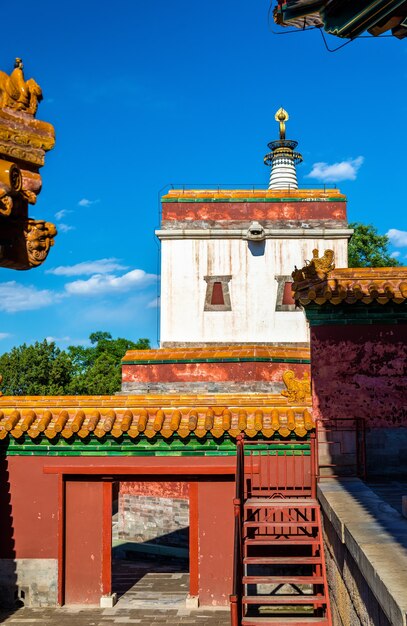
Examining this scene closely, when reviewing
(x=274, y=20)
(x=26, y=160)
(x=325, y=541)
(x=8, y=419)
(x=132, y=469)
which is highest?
(x=274, y=20)

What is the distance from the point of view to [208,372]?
1952 cm

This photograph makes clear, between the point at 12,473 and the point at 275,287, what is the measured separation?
1199 centimetres

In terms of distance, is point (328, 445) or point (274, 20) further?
point (328, 445)

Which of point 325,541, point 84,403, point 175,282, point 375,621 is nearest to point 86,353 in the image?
point 175,282

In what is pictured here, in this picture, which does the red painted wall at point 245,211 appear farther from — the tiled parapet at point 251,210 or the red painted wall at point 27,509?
the red painted wall at point 27,509

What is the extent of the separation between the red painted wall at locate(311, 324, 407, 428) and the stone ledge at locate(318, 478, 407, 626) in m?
1.75

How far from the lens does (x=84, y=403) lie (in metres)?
12.8

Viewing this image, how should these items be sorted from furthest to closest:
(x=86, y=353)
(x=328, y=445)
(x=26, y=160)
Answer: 1. (x=86, y=353)
2. (x=328, y=445)
3. (x=26, y=160)

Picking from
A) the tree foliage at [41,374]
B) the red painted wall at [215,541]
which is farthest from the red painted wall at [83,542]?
the tree foliage at [41,374]

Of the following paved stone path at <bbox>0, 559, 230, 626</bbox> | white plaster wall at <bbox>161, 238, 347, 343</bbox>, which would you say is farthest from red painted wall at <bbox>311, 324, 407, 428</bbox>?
white plaster wall at <bbox>161, 238, 347, 343</bbox>

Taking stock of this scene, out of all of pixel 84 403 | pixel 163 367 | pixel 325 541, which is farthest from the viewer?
pixel 163 367

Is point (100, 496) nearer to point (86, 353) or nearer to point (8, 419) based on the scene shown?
point (8, 419)

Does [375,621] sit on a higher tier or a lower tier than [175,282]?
lower

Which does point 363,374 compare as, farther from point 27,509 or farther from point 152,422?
point 27,509
